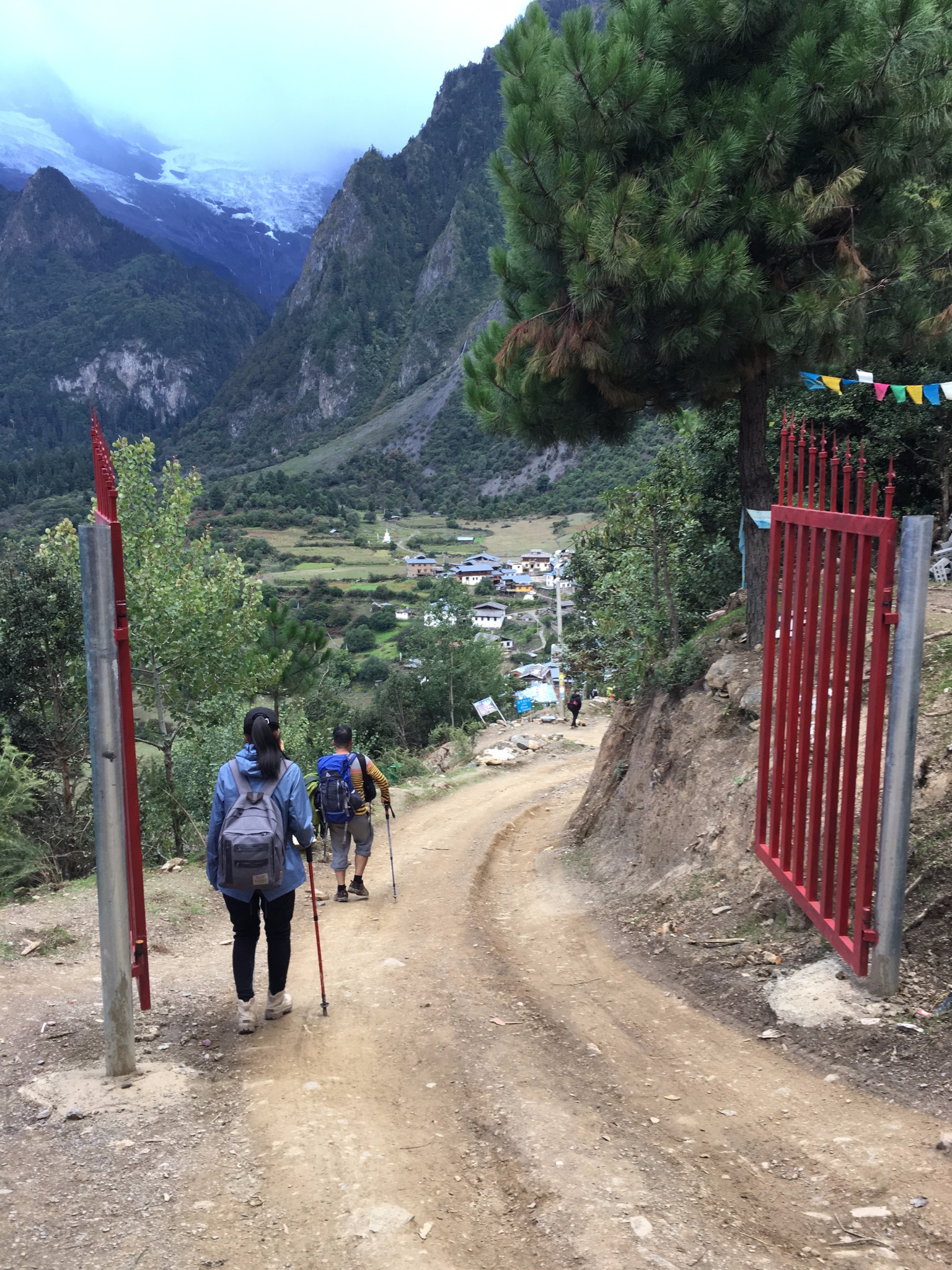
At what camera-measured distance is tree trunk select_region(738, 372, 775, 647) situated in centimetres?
916

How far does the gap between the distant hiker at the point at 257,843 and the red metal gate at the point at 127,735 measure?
0.51 meters

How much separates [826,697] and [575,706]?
70.6ft

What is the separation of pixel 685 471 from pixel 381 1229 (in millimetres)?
12761

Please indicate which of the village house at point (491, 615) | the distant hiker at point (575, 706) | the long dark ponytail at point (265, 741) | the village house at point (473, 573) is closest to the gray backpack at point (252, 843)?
the long dark ponytail at point (265, 741)

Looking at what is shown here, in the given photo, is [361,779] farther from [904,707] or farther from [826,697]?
[904,707]

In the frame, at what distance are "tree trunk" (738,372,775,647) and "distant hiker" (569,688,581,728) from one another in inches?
673

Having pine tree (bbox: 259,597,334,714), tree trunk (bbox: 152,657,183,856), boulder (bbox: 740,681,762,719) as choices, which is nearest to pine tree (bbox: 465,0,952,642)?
boulder (bbox: 740,681,762,719)

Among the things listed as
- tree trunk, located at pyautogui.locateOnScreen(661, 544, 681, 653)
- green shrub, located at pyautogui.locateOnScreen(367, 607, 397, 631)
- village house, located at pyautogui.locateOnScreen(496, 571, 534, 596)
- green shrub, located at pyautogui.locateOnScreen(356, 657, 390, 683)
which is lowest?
green shrub, located at pyautogui.locateOnScreen(356, 657, 390, 683)

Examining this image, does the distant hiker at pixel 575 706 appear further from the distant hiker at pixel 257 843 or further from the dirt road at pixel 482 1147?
the distant hiker at pixel 257 843

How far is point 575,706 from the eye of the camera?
26375mm

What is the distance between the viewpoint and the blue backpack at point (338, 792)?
8.59m

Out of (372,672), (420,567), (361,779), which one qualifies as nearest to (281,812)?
(361,779)

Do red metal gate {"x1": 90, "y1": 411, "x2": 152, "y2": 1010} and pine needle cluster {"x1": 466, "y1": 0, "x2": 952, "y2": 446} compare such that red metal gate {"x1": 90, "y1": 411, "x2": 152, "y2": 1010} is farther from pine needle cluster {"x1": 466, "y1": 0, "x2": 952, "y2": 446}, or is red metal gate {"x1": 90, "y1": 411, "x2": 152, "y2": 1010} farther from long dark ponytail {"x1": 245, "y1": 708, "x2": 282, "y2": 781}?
pine needle cluster {"x1": 466, "y1": 0, "x2": 952, "y2": 446}

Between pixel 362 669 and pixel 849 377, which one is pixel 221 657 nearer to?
pixel 849 377
